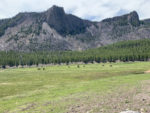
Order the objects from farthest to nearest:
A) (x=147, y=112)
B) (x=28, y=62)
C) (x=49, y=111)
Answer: (x=28, y=62) → (x=49, y=111) → (x=147, y=112)

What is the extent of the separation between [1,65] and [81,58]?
85764 millimetres

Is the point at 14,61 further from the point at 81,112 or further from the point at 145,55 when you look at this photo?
the point at 81,112

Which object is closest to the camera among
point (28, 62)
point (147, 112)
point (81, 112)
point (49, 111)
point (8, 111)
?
point (147, 112)

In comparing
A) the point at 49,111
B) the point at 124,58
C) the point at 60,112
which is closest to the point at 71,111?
the point at 60,112

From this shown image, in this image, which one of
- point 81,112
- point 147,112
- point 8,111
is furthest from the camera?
point 8,111

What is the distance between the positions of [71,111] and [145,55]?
563ft

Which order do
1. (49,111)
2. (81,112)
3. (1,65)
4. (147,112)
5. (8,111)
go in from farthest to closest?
(1,65) < (8,111) < (49,111) < (81,112) < (147,112)

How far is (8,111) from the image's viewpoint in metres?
23.7

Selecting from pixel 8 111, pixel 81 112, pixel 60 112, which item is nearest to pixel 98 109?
pixel 81 112

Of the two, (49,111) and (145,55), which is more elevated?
(145,55)

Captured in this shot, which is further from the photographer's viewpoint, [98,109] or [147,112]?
[98,109]

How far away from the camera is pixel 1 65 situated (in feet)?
576

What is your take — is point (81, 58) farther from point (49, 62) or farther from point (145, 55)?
point (145, 55)

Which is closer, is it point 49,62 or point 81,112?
point 81,112
